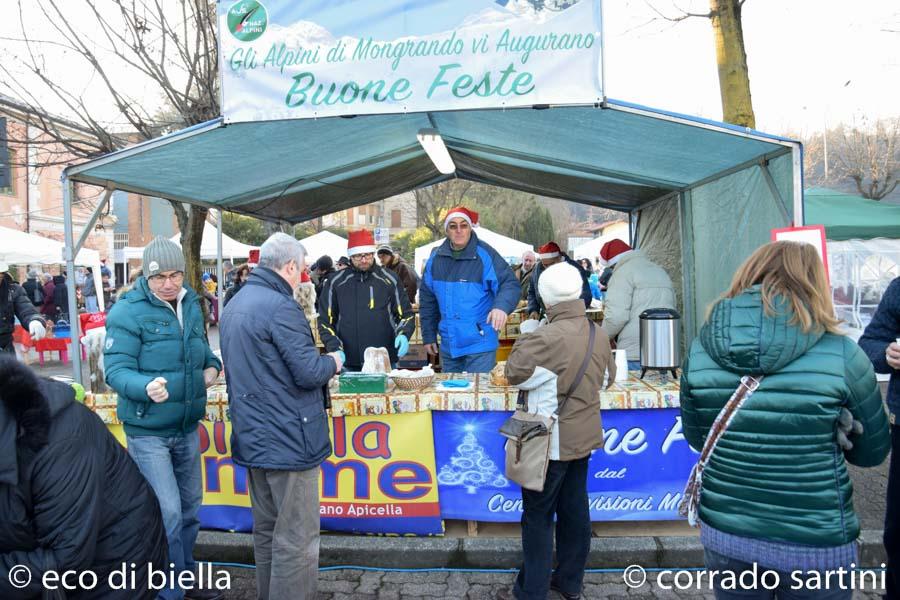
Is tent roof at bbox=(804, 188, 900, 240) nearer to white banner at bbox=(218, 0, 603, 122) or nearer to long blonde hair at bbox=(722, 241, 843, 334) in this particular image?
white banner at bbox=(218, 0, 603, 122)

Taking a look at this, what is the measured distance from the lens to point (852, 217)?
908cm

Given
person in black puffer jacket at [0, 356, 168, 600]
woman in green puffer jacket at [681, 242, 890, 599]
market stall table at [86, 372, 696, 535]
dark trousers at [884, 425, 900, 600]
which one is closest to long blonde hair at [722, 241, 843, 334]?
woman in green puffer jacket at [681, 242, 890, 599]

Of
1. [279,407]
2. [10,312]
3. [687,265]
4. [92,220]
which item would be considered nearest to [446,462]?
[279,407]

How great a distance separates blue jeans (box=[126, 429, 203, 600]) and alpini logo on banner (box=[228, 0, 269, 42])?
87.3 inches

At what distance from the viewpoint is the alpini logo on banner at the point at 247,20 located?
3564mm

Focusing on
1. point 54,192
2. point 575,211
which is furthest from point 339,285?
point 575,211

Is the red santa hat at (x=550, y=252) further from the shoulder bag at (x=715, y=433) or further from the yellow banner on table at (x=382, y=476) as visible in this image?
the shoulder bag at (x=715, y=433)

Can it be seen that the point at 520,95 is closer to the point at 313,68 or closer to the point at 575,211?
the point at 313,68

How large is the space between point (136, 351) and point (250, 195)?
3.68 m

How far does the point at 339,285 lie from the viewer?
4949 mm

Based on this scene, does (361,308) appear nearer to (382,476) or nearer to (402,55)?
(382,476)

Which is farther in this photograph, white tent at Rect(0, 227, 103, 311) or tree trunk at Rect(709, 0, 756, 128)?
white tent at Rect(0, 227, 103, 311)

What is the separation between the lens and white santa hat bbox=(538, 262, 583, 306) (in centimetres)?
287

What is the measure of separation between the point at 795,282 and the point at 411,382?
2388mm
